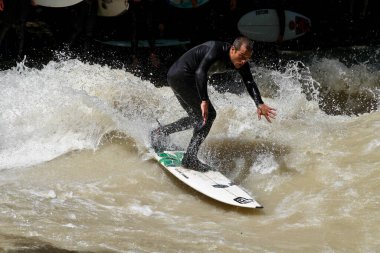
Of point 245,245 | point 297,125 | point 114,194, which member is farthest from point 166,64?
point 245,245

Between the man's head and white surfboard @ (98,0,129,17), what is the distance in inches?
172

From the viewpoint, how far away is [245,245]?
428cm

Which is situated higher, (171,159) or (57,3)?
(57,3)

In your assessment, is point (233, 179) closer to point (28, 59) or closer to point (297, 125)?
point (297, 125)

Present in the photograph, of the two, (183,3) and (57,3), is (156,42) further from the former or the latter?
(57,3)

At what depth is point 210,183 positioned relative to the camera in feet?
18.2

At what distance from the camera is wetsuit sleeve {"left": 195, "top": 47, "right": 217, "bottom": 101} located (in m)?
5.37

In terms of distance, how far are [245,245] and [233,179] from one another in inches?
69.5

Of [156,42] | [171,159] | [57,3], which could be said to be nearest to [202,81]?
[171,159]

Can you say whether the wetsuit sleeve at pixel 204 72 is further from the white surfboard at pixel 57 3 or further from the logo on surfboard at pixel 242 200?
the white surfboard at pixel 57 3

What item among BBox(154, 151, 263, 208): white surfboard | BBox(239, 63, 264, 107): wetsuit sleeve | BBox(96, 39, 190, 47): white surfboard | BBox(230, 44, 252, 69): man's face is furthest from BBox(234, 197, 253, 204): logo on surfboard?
BBox(96, 39, 190, 47): white surfboard

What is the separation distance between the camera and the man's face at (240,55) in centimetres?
529

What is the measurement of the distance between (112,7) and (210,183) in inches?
195

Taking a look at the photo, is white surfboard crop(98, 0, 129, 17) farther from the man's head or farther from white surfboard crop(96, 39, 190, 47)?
the man's head
